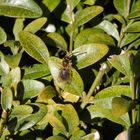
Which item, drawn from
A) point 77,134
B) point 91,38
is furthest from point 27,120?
point 91,38

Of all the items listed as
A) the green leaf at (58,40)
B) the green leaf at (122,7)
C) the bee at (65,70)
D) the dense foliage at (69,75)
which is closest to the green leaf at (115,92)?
the dense foliage at (69,75)

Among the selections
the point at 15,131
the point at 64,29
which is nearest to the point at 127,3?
the point at 64,29

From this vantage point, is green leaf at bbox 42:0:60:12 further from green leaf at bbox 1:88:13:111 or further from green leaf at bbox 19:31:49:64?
green leaf at bbox 1:88:13:111

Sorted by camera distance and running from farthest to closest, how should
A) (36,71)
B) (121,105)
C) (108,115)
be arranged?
(36,71) < (108,115) < (121,105)

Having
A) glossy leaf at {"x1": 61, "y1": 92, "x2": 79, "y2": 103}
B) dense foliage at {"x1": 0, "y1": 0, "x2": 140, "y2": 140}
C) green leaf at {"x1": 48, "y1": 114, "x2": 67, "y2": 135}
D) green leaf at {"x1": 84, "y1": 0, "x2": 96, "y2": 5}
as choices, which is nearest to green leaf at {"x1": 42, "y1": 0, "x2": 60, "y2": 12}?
dense foliage at {"x1": 0, "y1": 0, "x2": 140, "y2": 140}

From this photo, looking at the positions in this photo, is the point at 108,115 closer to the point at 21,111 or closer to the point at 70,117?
the point at 70,117

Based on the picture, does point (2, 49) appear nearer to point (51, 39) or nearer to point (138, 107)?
point (51, 39)

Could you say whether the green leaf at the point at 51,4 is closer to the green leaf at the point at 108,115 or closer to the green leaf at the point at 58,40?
the green leaf at the point at 58,40
